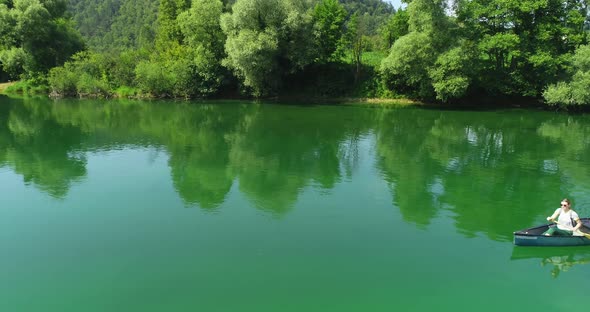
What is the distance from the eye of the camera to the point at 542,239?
13109 millimetres

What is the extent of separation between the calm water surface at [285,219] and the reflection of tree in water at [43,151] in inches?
7.0

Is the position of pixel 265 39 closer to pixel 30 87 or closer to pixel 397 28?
pixel 397 28

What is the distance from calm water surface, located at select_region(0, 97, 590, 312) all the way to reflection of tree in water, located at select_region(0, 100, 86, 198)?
178mm

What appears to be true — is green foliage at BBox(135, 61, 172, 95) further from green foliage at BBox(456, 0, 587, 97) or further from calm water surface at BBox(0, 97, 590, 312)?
green foliage at BBox(456, 0, 587, 97)

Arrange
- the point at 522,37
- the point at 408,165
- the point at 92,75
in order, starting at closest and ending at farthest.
A: 1. the point at 408,165
2. the point at 522,37
3. the point at 92,75

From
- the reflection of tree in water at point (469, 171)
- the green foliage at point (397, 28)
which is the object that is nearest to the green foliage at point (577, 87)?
the reflection of tree in water at point (469, 171)

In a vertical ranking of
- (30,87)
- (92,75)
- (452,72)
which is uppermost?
(92,75)

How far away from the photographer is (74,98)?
174ft

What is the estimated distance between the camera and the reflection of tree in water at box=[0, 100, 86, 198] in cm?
2014

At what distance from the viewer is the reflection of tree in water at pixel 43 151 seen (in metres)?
20.1

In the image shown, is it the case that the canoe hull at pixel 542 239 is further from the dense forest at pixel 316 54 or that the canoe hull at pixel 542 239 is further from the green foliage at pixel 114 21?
the green foliage at pixel 114 21

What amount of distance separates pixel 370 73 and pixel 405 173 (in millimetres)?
31692

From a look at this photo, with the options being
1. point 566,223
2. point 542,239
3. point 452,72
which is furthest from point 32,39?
point 566,223

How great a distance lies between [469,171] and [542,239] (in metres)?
9.03
